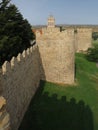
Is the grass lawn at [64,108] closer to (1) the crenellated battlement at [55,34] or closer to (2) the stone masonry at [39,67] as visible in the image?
(2) the stone masonry at [39,67]

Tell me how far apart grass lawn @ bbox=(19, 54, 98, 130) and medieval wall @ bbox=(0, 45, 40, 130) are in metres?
0.78

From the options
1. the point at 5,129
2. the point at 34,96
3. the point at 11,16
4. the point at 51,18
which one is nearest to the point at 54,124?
the point at 34,96

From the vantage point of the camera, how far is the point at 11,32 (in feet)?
92.0

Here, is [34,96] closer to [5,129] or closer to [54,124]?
[54,124]

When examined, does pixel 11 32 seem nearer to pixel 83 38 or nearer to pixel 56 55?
pixel 56 55

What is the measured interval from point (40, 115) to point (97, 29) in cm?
5162

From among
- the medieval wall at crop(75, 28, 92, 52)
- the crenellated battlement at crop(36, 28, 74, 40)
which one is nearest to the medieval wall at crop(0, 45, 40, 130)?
the crenellated battlement at crop(36, 28, 74, 40)

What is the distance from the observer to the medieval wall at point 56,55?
25203 millimetres

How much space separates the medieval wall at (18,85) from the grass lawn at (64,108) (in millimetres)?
783

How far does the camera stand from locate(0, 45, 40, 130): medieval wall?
13.5 m

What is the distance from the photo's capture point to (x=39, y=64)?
26234 mm

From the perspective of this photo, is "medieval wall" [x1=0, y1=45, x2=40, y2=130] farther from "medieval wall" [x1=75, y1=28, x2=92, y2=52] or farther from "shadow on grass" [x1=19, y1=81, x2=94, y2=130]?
"medieval wall" [x1=75, y1=28, x2=92, y2=52]

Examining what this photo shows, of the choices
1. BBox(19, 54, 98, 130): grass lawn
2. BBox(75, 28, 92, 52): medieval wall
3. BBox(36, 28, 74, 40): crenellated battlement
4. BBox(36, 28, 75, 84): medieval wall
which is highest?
BBox(36, 28, 74, 40): crenellated battlement

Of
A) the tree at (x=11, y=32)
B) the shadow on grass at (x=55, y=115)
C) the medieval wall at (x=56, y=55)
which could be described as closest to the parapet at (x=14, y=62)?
the shadow on grass at (x=55, y=115)
